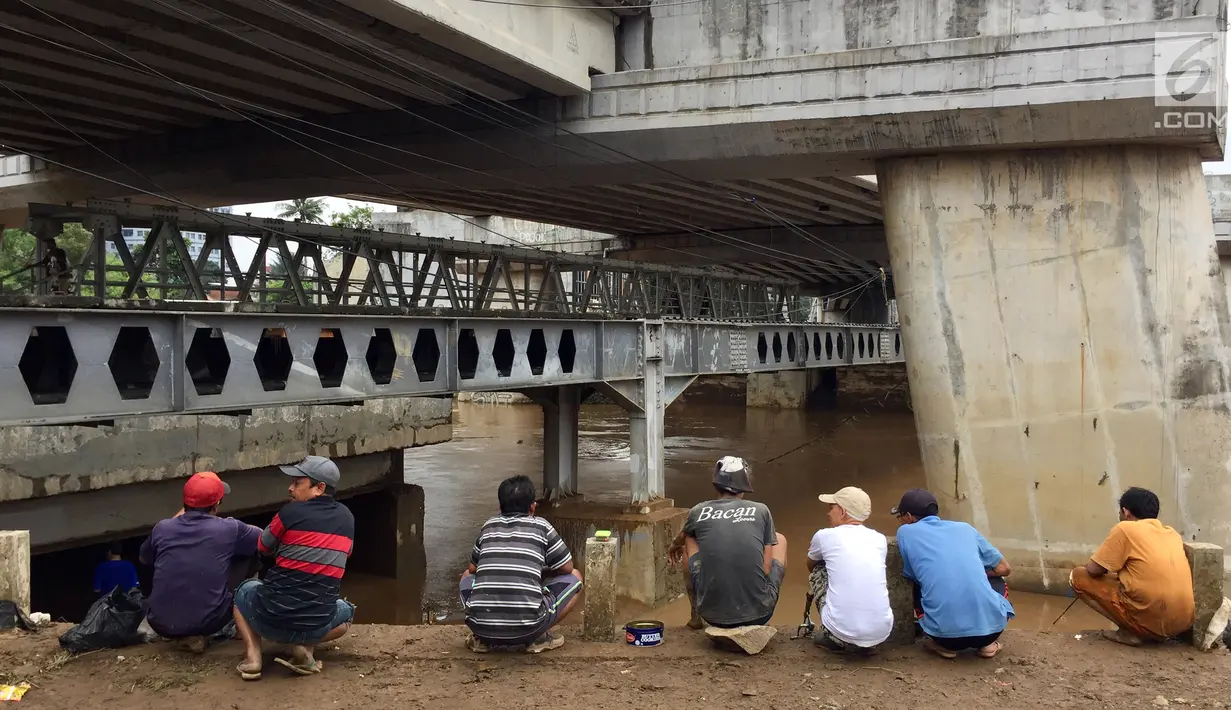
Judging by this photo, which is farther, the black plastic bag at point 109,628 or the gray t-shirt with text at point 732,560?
the black plastic bag at point 109,628

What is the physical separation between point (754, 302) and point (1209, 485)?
1589 centimetres

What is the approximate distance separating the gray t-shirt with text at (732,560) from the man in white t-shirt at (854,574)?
393 millimetres

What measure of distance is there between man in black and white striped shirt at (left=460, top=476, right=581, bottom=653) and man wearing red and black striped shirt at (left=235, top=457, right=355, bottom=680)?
2.81 feet

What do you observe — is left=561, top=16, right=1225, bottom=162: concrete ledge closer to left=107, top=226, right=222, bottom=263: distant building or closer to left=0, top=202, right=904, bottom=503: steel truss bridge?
left=0, top=202, right=904, bottom=503: steel truss bridge

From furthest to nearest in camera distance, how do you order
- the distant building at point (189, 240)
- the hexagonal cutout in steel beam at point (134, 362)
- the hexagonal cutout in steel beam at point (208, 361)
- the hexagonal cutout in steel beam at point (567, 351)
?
the hexagonal cutout in steel beam at point (567, 351)
the distant building at point (189, 240)
the hexagonal cutout in steel beam at point (208, 361)
the hexagonal cutout in steel beam at point (134, 362)

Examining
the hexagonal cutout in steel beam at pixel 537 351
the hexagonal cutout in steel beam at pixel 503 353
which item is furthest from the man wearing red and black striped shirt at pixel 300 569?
the hexagonal cutout in steel beam at pixel 537 351

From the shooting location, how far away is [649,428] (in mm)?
17078

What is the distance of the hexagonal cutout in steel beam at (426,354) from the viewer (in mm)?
11945

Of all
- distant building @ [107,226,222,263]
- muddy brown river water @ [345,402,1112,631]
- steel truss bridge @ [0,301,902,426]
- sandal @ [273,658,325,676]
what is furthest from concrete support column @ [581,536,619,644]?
distant building @ [107,226,222,263]

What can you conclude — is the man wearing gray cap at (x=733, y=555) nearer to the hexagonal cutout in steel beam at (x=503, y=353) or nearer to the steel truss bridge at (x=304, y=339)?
the steel truss bridge at (x=304, y=339)

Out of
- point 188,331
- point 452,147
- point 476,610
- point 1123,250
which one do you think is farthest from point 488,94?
point 476,610

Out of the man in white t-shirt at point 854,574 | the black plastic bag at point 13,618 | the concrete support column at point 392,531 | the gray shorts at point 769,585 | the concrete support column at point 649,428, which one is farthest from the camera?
the concrete support column at point 649,428

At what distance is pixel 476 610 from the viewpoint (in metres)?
5.68

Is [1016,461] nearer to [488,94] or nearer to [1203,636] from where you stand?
[1203,636]
